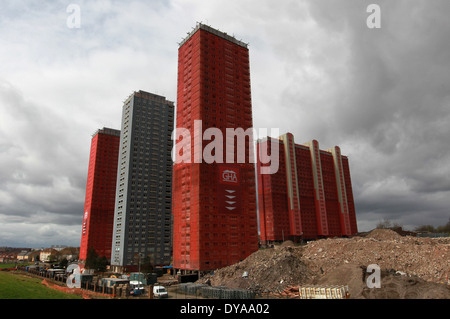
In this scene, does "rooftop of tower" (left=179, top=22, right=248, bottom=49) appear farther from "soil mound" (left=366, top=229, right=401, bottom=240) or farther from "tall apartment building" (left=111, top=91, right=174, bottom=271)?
"soil mound" (left=366, top=229, right=401, bottom=240)

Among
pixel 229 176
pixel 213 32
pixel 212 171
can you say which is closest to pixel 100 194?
pixel 212 171

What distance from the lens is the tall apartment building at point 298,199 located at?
556 feet

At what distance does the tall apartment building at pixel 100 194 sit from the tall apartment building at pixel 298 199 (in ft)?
294

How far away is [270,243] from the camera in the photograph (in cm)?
16638

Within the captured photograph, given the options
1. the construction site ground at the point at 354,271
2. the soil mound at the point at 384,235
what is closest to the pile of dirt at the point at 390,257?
the construction site ground at the point at 354,271

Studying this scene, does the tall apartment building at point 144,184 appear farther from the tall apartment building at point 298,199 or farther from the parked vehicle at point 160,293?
the tall apartment building at point 298,199

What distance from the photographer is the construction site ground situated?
117ft

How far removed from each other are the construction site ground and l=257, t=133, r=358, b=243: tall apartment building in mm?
99253

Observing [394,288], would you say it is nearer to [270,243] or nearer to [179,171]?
[179,171]

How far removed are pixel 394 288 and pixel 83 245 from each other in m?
148

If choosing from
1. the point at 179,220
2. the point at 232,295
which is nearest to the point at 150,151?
the point at 179,220

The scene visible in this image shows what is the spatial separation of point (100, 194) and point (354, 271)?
138m

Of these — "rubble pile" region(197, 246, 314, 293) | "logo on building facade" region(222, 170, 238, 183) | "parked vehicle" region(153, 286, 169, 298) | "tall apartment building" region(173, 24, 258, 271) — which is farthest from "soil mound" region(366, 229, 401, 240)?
"parked vehicle" region(153, 286, 169, 298)

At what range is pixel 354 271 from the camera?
41781mm
